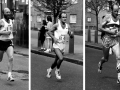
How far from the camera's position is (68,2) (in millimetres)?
6371

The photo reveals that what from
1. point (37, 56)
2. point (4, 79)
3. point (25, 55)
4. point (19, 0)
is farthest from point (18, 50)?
point (4, 79)

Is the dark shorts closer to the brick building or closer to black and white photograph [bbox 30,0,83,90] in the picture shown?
black and white photograph [bbox 30,0,83,90]

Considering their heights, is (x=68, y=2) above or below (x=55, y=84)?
above

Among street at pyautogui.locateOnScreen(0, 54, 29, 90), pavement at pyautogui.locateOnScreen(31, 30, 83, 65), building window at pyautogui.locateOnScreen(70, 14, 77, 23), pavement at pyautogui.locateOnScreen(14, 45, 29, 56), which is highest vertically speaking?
building window at pyautogui.locateOnScreen(70, 14, 77, 23)

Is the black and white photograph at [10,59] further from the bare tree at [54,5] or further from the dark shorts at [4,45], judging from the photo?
the bare tree at [54,5]

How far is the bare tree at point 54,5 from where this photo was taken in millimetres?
6219

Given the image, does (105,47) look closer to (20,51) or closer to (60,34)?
(60,34)

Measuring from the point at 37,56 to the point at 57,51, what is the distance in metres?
1.38

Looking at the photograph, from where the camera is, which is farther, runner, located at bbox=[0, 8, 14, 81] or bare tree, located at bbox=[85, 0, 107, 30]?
bare tree, located at bbox=[85, 0, 107, 30]

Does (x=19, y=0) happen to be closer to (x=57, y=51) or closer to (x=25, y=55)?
(x=25, y=55)

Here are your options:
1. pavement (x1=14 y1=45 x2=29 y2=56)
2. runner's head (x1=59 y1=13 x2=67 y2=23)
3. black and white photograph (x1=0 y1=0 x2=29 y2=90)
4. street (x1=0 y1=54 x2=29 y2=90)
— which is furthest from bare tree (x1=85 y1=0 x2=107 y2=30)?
pavement (x1=14 y1=45 x2=29 y2=56)

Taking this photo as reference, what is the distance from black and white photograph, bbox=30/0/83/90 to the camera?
231 inches

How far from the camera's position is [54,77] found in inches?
244

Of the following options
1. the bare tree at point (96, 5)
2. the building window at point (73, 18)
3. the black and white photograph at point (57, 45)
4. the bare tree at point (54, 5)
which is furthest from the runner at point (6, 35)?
the bare tree at point (96, 5)
